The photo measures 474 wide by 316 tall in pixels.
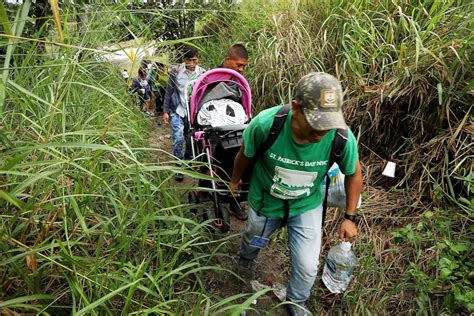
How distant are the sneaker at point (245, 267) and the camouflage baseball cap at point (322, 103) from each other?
54.3 inches

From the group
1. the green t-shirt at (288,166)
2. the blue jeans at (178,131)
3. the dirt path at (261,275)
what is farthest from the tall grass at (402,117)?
the blue jeans at (178,131)

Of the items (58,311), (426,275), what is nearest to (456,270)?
(426,275)

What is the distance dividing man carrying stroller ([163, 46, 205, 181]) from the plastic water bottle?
222cm

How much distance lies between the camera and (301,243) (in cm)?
212

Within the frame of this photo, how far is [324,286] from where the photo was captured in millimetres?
2557

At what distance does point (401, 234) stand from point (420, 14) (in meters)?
2.26

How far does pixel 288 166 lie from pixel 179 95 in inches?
107

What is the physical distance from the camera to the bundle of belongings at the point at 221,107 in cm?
300

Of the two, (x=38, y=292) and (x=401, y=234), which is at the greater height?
(x=38, y=292)

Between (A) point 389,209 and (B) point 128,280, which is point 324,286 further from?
(B) point 128,280

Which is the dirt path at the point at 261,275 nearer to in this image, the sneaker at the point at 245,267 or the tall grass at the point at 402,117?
the sneaker at the point at 245,267

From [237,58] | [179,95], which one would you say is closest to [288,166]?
[237,58]

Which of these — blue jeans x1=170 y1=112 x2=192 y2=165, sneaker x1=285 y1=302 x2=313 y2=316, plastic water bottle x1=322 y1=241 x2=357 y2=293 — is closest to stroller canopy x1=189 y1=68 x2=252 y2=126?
blue jeans x1=170 y1=112 x2=192 y2=165

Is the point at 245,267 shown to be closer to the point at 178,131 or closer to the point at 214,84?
the point at 214,84
